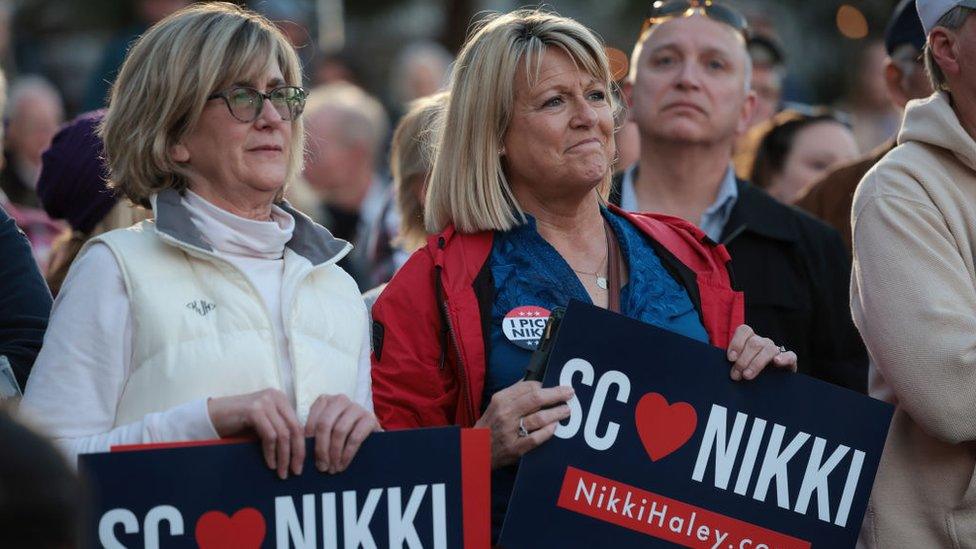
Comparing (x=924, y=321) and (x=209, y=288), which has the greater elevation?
(x=924, y=321)

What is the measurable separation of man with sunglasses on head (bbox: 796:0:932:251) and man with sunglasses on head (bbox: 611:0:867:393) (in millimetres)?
544

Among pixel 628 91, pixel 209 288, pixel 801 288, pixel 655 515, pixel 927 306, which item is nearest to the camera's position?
pixel 209 288

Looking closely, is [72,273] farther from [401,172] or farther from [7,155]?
[7,155]

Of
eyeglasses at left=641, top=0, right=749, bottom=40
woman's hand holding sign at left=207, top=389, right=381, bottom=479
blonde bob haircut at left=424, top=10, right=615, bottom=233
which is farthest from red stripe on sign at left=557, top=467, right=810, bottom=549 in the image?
eyeglasses at left=641, top=0, right=749, bottom=40

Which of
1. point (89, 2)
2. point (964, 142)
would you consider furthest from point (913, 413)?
point (89, 2)

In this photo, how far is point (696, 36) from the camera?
580cm

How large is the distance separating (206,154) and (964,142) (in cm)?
210

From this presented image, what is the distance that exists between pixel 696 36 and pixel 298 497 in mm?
3150

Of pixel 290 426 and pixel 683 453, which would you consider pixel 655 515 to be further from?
pixel 290 426

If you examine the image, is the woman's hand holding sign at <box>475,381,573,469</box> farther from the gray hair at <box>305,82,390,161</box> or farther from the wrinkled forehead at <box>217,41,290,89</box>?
the gray hair at <box>305,82,390,161</box>

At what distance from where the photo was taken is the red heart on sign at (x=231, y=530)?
321 centimetres

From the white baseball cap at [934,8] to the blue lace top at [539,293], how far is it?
109cm

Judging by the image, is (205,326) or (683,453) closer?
(205,326)

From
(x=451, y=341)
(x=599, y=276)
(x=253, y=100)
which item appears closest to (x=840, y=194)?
(x=599, y=276)
